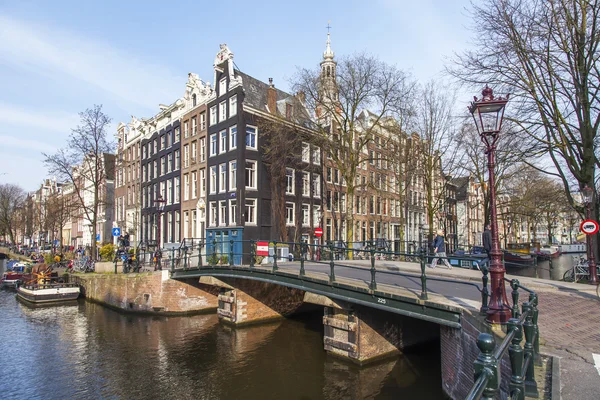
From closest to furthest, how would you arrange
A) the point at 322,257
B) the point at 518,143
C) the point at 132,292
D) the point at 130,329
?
the point at 518,143 → the point at 130,329 → the point at 132,292 → the point at 322,257

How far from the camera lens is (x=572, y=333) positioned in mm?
7594

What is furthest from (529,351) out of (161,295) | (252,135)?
(252,135)

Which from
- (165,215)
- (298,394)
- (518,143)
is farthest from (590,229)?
(165,215)

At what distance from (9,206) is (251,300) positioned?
6386 cm

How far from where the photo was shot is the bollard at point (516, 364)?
3.16 meters

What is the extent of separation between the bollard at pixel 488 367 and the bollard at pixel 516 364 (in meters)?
0.95

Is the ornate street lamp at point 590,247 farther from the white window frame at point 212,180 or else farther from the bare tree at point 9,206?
the bare tree at point 9,206

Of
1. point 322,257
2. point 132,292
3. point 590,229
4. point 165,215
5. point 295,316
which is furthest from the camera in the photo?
point 165,215

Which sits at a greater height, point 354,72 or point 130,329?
point 354,72

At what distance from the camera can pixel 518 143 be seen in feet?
54.8

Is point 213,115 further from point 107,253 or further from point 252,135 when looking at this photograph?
point 107,253

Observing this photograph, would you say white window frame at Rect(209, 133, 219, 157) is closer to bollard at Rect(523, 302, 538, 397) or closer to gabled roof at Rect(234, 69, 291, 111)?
gabled roof at Rect(234, 69, 291, 111)

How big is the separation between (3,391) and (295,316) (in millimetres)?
12390

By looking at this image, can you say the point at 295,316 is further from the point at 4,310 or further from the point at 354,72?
the point at 4,310
